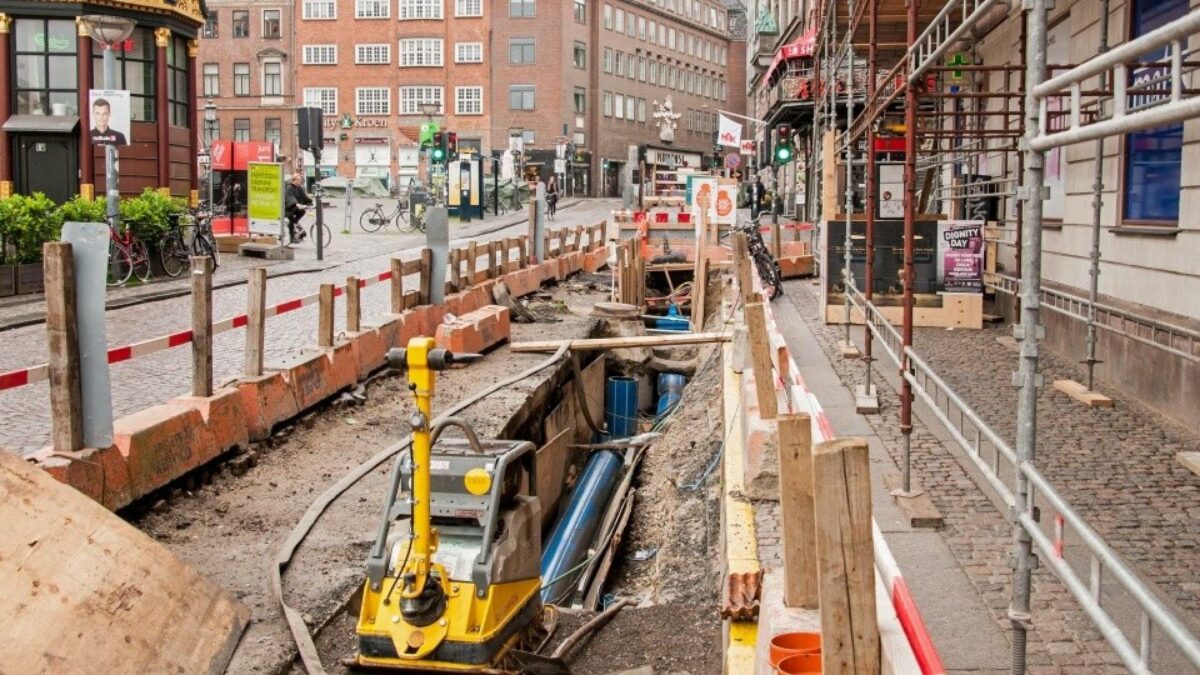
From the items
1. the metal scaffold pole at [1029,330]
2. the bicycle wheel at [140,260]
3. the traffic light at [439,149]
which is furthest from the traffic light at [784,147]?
the metal scaffold pole at [1029,330]

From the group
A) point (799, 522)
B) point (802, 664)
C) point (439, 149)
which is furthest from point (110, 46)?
point (439, 149)

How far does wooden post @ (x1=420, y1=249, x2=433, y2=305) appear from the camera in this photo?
16297 mm

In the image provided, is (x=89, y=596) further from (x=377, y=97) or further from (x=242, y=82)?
(x=242, y=82)

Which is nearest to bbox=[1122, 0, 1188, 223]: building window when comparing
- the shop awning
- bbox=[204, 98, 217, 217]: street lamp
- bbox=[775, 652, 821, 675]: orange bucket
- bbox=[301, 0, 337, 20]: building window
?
bbox=[775, 652, 821, 675]: orange bucket

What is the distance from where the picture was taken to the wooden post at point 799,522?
4.68 metres

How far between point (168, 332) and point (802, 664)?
524 inches

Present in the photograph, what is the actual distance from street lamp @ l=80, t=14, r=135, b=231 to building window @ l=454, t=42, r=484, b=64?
63.5 metres

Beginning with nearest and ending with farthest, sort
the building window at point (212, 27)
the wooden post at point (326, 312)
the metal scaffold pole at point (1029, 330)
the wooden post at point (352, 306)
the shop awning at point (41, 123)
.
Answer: the metal scaffold pole at point (1029, 330) → the wooden post at point (326, 312) → the wooden post at point (352, 306) → the shop awning at point (41, 123) → the building window at point (212, 27)

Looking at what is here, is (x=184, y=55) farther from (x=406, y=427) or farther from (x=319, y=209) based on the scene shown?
Answer: (x=406, y=427)

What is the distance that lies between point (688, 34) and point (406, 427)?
97.5m

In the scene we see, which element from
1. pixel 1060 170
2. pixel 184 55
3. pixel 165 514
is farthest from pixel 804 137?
pixel 165 514

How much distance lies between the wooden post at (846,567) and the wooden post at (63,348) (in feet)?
17.3

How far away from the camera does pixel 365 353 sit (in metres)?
13.6

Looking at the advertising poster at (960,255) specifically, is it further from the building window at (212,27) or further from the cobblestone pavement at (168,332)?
the building window at (212,27)
